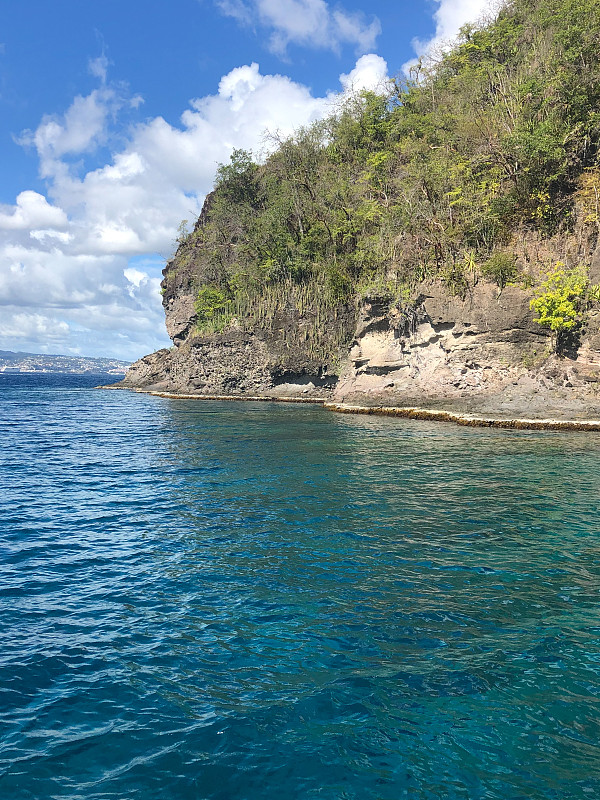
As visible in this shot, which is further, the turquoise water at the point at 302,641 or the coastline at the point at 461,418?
the coastline at the point at 461,418

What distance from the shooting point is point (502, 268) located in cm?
3359

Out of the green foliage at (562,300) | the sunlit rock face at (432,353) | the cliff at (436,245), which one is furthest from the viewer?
the cliff at (436,245)

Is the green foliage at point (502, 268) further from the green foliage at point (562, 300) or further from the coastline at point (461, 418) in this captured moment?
the coastline at point (461, 418)

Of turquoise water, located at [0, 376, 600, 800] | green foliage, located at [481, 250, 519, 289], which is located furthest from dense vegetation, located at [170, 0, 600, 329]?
turquoise water, located at [0, 376, 600, 800]

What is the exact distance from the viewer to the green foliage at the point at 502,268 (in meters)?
33.6

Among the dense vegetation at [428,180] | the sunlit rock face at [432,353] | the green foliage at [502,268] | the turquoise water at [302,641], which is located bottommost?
the turquoise water at [302,641]

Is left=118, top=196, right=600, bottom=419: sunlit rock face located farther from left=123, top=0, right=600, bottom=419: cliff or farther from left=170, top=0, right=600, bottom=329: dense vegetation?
left=170, top=0, right=600, bottom=329: dense vegetation

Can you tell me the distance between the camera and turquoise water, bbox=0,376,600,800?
15.4 feet

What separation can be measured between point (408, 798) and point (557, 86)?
39461mm

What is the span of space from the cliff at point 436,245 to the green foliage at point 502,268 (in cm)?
14

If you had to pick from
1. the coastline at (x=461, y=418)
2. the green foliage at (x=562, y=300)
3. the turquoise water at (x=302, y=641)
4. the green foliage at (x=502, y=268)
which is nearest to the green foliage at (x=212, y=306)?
the coastline at (x=461, y=418)

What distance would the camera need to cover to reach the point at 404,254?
40250 millimetres

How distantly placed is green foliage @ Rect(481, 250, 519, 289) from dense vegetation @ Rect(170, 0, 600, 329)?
0.30ft

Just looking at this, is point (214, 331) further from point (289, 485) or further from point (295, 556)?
point (295, 556)
